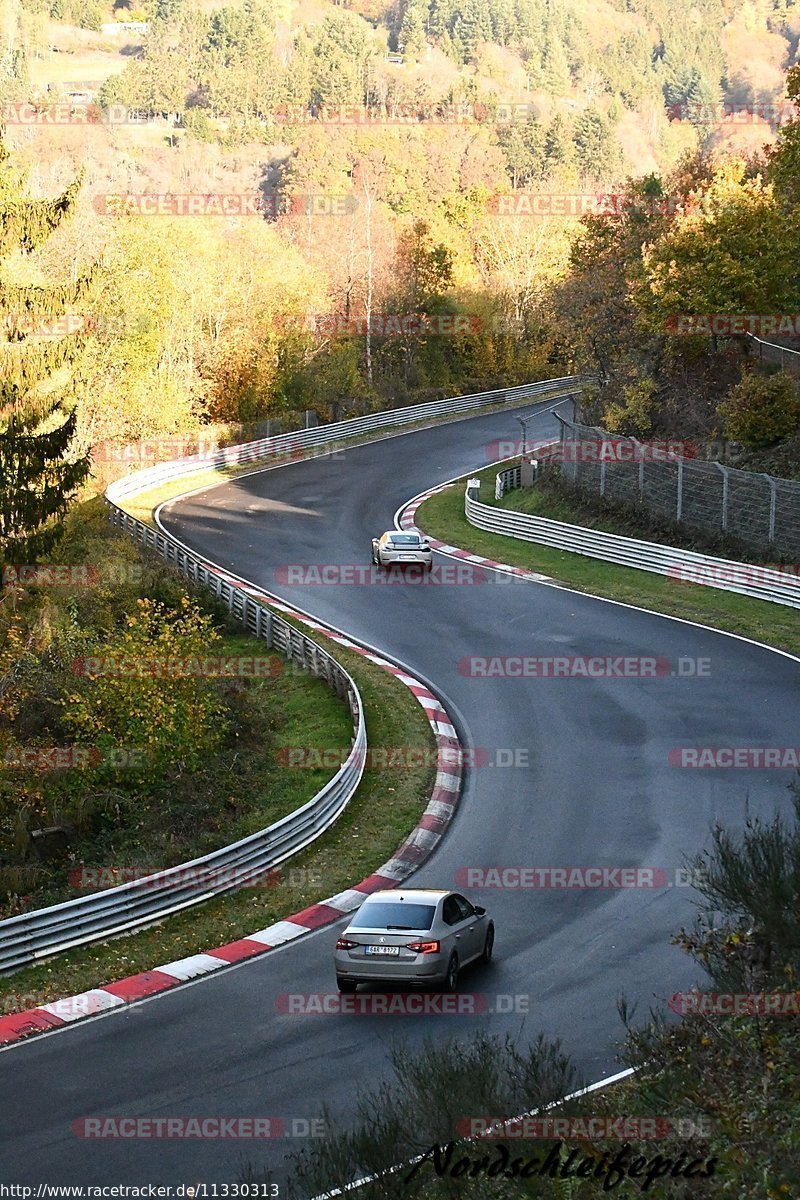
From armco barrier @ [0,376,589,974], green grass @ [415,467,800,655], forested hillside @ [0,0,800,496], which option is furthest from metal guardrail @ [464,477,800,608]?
armco barrier @ [0,376,589,974]

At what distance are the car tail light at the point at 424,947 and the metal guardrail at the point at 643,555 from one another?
21.9 metres

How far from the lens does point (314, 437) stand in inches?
2721

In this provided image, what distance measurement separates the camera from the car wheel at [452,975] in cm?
1688

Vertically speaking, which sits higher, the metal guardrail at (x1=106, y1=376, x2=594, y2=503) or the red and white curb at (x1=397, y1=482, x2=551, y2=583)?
the metal guardrail at (x1=106, y1=376, x2=594, y2=503)

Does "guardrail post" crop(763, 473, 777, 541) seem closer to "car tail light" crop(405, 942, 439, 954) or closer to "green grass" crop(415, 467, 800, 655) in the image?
"green grass" crop(415, 467, 800, 655)

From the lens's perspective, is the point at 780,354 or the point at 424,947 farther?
the point at 780,354

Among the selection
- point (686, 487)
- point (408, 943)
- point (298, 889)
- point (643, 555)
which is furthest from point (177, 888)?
point (686, 487)

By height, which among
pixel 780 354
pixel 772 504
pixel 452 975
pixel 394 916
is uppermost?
pixel 780 354

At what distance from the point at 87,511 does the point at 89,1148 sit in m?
37.4

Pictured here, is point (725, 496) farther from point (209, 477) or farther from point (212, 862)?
point (209, 477)

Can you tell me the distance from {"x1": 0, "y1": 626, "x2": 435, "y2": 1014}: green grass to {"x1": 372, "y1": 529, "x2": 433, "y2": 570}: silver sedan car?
1264cm

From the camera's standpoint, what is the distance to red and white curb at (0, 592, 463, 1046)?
16812 mm

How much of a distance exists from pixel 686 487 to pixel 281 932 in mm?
26063

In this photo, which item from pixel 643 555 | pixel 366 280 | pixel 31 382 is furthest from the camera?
pixel 366 280
